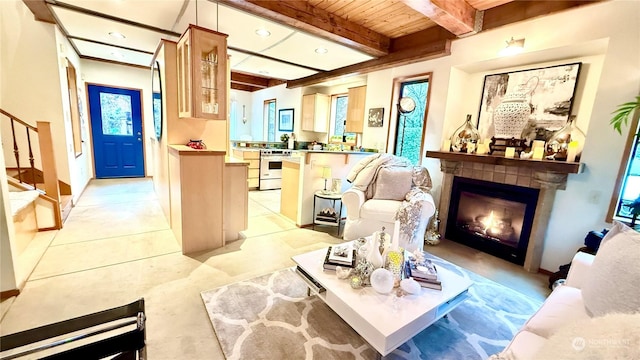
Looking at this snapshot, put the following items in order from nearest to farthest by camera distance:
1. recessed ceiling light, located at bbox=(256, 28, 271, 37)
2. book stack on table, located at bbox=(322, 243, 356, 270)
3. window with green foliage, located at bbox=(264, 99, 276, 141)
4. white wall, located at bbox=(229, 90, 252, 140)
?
book stack on table, located at bbox=(322, 243, 356, 270)
recessed ceiling light, located at bbox=(256, 28, 271, 37)
window with green foliage, located at bbox=(264, 99, 276, 141)
white wall, located at bbox=(229, 90, 252, 140)

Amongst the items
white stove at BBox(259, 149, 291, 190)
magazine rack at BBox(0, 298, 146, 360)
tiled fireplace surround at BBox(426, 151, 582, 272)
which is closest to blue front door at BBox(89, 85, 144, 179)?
white stove at BBox(259, 149, 291, 190)

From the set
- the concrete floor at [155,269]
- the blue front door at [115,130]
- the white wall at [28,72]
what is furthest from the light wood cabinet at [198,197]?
the blue front door at [115,130]

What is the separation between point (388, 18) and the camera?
3.07m

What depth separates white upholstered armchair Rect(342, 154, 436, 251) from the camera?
2781mm

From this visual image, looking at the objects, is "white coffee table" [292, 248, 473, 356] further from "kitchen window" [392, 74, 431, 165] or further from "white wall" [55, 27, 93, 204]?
"white wall" [55, 27, 93, 204]

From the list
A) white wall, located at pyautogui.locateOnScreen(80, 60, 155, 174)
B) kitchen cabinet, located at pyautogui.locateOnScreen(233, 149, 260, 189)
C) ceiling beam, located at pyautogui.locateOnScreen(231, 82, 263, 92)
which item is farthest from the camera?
ceiling beam, located at pyautogui.locateOnScreen(231, 82, 263, 92)

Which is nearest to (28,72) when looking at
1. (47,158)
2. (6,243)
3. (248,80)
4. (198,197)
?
(47,158)

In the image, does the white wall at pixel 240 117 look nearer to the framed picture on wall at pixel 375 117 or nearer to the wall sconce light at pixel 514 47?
the framed picture on wall at pixel 375 117

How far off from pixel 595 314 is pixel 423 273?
2.60ft

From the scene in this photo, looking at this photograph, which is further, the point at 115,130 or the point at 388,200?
the point at 115,130

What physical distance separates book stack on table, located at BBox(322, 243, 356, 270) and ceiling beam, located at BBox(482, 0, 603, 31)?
9.29 feet

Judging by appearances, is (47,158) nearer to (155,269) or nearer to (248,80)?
(155,269)

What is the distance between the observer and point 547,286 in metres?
2.43

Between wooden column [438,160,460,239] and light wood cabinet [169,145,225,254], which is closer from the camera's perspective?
light wood cabinet [169,145,225,254]
